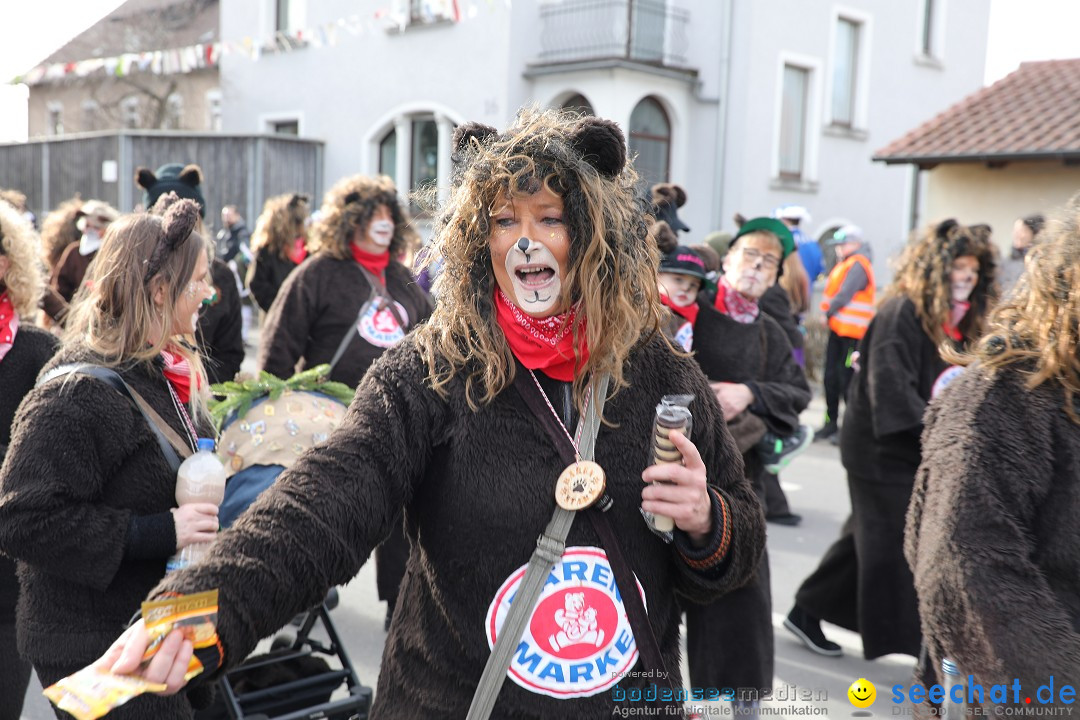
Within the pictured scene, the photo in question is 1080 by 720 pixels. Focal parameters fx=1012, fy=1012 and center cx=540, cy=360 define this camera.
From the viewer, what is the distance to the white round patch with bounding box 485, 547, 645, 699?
185 centimetres

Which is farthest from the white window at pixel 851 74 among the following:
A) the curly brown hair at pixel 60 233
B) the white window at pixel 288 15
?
the curly brown hair at pixel 60 233

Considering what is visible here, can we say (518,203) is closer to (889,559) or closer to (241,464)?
(241,464)

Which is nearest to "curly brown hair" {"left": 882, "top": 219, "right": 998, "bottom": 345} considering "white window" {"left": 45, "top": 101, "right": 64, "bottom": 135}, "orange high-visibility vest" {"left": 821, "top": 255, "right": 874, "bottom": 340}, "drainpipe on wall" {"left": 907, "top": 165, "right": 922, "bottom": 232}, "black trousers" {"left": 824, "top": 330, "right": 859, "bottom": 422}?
"orange high-visibility vest" {"left": 821, "top": 255, "right": 874, "bottom": 340}

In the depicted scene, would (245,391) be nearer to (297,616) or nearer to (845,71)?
(297,616)

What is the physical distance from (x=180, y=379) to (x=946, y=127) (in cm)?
1488

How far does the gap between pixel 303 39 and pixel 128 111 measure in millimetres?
10381

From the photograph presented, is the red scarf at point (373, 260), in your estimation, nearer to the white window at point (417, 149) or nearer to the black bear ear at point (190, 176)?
the black bear ear at point (190, 176)

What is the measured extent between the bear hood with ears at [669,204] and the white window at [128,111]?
25.8 m

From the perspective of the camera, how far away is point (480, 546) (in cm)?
187

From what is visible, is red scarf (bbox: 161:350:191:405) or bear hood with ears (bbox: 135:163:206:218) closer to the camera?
red scarf (bbox: 161:350:191:405)

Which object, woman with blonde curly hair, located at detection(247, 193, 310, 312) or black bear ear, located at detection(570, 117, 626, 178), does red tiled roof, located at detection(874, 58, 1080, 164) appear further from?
black bear ear, located at detection(570, 117, 626, 178)

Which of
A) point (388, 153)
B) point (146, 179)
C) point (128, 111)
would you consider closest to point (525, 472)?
point (146, 179)

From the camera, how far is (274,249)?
7535 millimetres

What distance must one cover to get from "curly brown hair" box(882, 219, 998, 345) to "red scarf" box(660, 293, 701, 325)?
108cm
